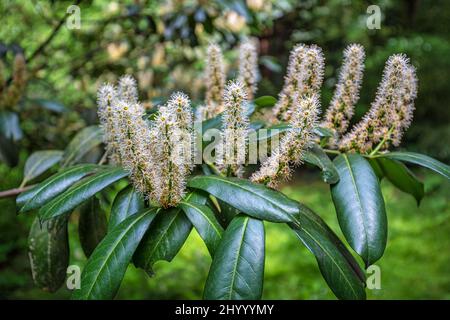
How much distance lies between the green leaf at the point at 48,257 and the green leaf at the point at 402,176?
0.86 m

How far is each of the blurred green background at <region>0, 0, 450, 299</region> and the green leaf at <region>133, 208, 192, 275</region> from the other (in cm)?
63

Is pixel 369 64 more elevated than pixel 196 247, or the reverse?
pixel 369 64

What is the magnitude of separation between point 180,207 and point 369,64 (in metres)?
5.52

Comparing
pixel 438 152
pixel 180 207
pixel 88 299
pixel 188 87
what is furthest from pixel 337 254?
pixel 438 152

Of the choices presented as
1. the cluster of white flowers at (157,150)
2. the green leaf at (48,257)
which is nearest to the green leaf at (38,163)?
the green leaf at (48,257)

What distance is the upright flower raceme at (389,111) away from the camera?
1009 millimetres

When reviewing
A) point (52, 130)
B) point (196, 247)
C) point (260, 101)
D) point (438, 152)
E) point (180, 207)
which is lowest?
point (196, 247)

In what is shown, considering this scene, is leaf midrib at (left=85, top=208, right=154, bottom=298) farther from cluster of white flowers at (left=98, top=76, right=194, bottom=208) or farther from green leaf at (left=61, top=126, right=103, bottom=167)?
green leaf at (left=61, top=126, right=103, bottom=167)

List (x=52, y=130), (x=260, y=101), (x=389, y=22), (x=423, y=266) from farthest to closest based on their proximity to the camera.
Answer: (x=389, y=22) → (x=423, y=266) → (x=52, y=130) → (x=260, y=101)

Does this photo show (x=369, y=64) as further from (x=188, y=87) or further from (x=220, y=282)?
(x=220, y=282)

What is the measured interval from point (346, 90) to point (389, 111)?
0.35ft

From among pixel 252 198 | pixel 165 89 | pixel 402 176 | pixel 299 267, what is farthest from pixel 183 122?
pixel 299 267

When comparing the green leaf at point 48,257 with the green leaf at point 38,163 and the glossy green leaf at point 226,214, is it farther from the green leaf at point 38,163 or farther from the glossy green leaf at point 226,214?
the glossy green leaf at point 226,214

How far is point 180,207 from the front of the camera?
2.97 feet
